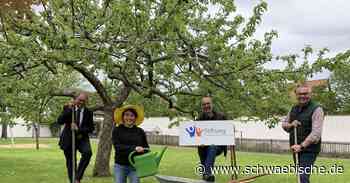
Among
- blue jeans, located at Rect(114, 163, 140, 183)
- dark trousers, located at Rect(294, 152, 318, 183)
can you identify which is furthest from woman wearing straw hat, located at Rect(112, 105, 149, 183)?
dark trousers, located at Rect(294, 152, 318, 183)

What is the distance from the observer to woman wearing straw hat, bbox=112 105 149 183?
7.98 m

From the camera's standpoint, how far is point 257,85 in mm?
11453

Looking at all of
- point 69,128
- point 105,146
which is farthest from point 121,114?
point 105,146

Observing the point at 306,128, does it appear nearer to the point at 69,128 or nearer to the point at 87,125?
the point at 87,125

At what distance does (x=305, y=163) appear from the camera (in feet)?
26.0

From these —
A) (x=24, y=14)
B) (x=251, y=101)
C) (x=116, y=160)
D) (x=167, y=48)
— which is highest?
(x=24, y=14)

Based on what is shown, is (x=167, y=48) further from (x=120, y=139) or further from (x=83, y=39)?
(x=120, y=139)

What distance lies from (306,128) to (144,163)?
7.93ft

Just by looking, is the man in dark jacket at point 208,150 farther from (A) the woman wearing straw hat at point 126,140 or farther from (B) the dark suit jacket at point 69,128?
(A) the woman wearing straw hat at point 126,140

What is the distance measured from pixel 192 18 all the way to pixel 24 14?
13.0 ft

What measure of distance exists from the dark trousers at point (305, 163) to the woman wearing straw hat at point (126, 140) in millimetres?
2306

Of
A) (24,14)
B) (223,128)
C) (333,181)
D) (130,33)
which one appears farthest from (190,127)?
(333,181)

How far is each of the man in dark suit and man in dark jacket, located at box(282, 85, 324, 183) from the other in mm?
3744

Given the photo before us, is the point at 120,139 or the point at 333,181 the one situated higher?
the point at 120,139
